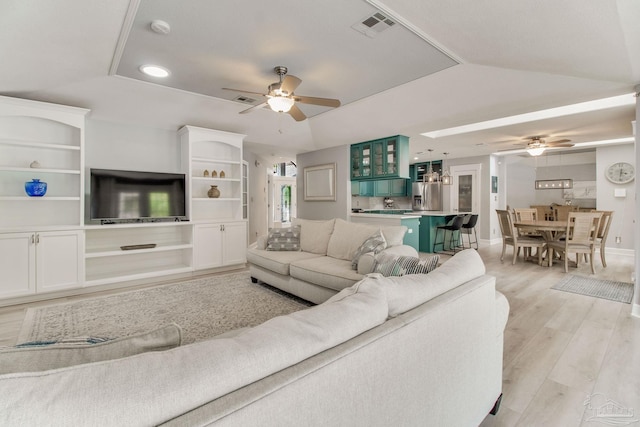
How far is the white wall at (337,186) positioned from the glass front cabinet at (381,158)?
0.19 m

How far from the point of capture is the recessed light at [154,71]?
3264 millimetres

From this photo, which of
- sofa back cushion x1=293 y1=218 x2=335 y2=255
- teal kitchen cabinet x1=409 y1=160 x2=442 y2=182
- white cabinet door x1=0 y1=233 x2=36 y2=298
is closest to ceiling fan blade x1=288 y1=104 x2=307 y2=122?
sofa back cushion x1=293 y1=218 x2=335 y2=255

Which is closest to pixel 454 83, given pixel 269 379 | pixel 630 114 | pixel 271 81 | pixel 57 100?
pixel 271 81

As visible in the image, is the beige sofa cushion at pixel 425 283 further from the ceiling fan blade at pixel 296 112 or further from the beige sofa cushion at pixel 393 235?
the ceiling fan blade at pixel 296 112

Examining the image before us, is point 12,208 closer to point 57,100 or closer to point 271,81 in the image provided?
point 57,100

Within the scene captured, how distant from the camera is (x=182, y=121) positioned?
4.67 m

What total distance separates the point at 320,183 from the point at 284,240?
274 centimetres

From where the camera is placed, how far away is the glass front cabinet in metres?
5.34

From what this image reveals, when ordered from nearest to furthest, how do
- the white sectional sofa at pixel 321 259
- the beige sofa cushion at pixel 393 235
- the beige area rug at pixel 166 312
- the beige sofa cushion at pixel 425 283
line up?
the beige sofa cushion at pixel 425 283 < the beige area rug at pixel 166 312 < the white sectional sofa at pixel 321 259 < the beige sofa cushion at pixel 393 235

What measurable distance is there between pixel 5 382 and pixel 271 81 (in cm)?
367

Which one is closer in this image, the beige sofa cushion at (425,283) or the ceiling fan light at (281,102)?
the beige sofa cushion at (425,283)

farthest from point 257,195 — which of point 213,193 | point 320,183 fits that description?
point 213,193

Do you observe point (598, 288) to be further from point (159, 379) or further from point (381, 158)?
point (159, 379)

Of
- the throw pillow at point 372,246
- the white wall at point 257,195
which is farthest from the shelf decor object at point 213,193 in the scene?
the throw pillow at point 372,246
